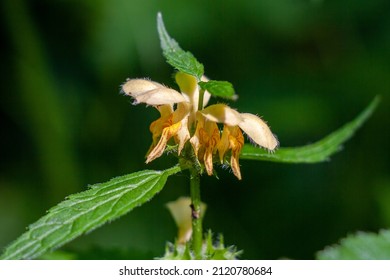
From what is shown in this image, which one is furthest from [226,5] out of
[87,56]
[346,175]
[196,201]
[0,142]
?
[196,201]

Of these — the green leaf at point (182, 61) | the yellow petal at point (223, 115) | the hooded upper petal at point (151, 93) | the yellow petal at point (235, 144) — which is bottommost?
the yellow petal at point (235, 144)

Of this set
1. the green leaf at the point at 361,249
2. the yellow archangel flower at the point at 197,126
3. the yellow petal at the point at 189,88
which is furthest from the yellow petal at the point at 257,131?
the green leaf at the point at 361,249

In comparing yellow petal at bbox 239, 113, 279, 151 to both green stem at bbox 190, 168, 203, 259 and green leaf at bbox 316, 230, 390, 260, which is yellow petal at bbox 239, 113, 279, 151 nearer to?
green stem at bbox 190, 168, 203, 259

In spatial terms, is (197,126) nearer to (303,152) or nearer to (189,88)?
(189,88)

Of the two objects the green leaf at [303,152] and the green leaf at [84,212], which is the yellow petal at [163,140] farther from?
the green leaf at [303,152]

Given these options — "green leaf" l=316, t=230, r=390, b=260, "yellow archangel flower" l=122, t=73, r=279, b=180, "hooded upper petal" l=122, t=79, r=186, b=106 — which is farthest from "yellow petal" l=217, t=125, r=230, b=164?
"green leaf" l=316, t=230, r=390, b=260

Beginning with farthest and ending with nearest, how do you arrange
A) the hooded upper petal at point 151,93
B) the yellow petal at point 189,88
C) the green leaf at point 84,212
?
the yellow petal at point 189,88, the hooded upper petal at point 151,93, the green leaf at point 84,212

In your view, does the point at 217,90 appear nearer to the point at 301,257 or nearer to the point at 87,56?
the point at 301,257
